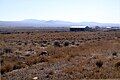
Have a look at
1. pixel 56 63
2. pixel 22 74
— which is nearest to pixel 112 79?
pixel 22 74

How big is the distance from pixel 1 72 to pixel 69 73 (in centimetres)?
435

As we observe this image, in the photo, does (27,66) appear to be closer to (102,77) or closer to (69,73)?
(69,73)

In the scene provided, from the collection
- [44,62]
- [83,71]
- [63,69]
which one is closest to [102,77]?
[83,71]

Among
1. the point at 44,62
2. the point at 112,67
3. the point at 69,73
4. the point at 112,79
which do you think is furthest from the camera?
the point at 44,62

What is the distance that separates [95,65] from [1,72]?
19.2ft

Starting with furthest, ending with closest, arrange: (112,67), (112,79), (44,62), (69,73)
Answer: (44,62) < (112,67) < (69,73) < (112,79)

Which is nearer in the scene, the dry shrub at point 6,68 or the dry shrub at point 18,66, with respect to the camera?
the dry shrub at point 6,68

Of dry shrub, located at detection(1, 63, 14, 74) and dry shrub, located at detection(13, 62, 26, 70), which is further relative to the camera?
dry shrub, located at detection(13, 62, 26, 70)

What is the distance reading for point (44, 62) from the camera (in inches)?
801

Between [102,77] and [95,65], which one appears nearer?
[102,77]

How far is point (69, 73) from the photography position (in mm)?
15367

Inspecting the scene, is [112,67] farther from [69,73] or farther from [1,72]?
[1,72]

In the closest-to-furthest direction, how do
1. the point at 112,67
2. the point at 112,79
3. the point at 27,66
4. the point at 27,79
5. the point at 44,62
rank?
1. the point at 112,79
2. the point at 27,79
3. the point at 112,67
4. the point at 27,66
5. the point at 44,62

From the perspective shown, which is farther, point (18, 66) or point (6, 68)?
point (18, 66)
